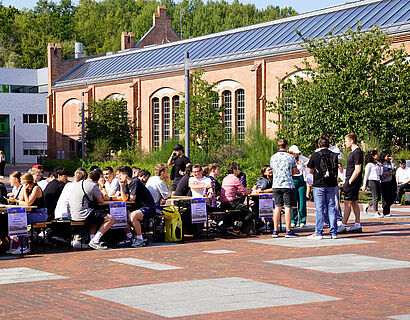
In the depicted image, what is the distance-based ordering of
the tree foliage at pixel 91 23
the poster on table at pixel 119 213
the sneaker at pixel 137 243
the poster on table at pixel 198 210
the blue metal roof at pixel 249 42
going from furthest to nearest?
the tree foliage at pixel 91 23 → the blue metal roof at pixel 249 42 → the poster on table at pixel 198 210 → the sneaker at pixel 137 243 → the poster on table at pixel 119 213

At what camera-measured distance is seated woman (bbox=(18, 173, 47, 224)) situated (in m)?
11.9

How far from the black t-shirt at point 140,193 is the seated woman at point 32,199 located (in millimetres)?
1649

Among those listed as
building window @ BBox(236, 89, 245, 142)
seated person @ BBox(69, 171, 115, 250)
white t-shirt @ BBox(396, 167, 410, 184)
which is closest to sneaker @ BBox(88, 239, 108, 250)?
seated person @ BBox(69, 171, 115, 250)

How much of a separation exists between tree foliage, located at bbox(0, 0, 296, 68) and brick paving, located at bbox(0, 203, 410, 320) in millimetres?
78924

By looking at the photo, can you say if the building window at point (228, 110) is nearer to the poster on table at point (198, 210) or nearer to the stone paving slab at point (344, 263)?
the poster on table at point (198, 210)

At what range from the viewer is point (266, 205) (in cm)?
1425

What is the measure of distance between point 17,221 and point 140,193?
238 centimetres

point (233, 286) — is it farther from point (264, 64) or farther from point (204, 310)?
point (264, 64)

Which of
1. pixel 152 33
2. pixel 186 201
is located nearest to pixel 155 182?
pixel 186 201

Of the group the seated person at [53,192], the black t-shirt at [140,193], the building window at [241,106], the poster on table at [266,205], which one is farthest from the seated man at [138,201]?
the building window at [241,106]

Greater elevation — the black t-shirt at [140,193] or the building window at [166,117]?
the building window at [166,117]

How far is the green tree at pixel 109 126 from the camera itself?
43.9m

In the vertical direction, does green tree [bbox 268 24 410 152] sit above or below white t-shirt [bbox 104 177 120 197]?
above

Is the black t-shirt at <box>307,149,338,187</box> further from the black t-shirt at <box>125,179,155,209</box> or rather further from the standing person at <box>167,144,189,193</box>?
the standing person at <box>167,144,189,193</box>
